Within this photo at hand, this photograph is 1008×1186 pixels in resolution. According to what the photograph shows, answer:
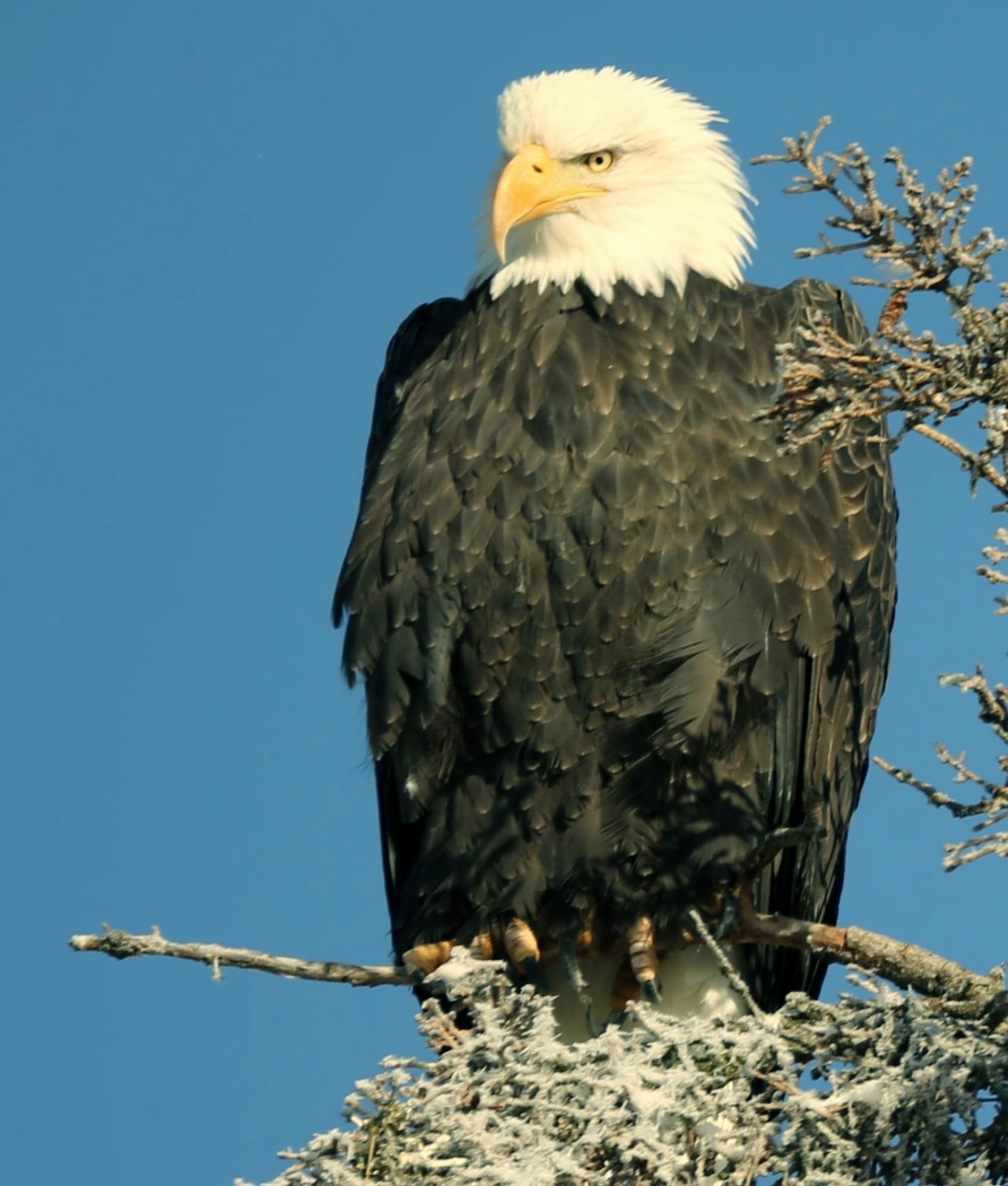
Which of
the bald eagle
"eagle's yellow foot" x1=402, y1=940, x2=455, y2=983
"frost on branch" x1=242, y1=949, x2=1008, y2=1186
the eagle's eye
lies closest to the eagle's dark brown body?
the bald eagle

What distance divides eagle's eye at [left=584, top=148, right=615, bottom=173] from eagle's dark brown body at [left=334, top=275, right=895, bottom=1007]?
45cm

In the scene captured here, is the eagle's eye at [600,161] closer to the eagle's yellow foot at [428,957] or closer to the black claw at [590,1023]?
the eagle's yellow foot at [428,957]

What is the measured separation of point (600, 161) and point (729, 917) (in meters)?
2.17

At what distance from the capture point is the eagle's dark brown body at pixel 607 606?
5418 mm

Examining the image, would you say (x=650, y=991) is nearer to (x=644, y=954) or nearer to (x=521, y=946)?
(x=644, y=954)

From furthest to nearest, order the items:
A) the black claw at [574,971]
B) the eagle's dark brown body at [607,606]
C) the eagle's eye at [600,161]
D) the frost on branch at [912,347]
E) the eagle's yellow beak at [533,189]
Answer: the eagle's eye at [600,161], the eagle's yellow beak at [533,189], the black claw at [574,971], the eagle's dark brown body at [607,606], the frost on branch at [912,347]

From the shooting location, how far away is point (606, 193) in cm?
611

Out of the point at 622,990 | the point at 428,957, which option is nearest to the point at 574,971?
the point at 622,990

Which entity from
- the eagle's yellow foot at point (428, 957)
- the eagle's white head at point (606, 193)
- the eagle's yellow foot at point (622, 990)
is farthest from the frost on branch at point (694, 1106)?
the eagle's white head at point (606, 193)

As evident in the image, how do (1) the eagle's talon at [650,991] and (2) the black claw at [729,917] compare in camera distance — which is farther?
(1) the eagle's talon at [650,991]

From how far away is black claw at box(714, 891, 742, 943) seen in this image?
5.43m

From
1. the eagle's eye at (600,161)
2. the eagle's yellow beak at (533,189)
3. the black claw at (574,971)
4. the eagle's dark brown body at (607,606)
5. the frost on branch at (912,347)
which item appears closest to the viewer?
the frost on branch at (912,347)

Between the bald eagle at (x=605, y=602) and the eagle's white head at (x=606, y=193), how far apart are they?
1 cm

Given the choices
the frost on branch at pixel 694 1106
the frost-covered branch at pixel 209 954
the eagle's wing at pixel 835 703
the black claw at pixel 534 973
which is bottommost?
the frost on branch at pixel 694 1106
